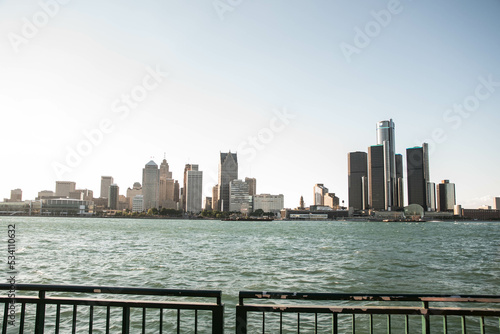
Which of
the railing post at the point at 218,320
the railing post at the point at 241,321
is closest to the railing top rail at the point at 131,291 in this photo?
the railing post at the point at 218,320

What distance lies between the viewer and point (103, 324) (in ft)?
40.8

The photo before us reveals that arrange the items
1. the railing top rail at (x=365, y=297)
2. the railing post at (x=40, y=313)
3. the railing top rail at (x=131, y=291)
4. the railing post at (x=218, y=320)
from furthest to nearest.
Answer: the railing post at (x=40, y=313) → the railing post at (x=218, y=320) → the railing top rail at (x=131, y=291) → the railing top rail at (x=365, y=297)

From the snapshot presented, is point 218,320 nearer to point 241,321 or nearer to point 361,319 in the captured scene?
point 241,321

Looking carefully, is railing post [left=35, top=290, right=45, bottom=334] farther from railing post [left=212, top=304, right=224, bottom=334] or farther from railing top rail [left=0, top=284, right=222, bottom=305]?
railing post [left=212, top=304, right=224, bottom=334]

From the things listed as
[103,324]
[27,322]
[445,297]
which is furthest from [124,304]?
[27,322]

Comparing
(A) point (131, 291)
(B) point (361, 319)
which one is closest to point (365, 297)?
(A) point (131, 291)

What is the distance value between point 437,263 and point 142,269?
23.7 meters

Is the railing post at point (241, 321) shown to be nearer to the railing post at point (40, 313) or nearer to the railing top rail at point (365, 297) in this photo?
the railing top rail at point (365, 297)

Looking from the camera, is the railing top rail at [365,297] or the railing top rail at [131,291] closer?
the railing top rail at [365,297]

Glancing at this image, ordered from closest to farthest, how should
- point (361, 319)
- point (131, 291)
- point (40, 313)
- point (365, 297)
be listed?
point (365, 297) < point (131, 291) < point (40, 313) < point (361, 319)

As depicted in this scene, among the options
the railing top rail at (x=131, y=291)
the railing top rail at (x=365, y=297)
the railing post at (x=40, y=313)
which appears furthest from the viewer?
the railing post at (x=40, y=313)

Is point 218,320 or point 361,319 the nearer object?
point 218,320

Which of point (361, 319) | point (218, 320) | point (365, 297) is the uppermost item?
point (365, 297)

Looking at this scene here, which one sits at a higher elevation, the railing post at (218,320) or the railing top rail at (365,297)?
the railing top rail at (365,297)
